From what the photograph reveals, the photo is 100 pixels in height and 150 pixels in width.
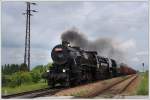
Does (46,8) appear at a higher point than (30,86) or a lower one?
higher

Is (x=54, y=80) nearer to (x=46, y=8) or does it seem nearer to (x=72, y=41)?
(x=72, y=41)

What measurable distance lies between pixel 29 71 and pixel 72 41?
2.23 m

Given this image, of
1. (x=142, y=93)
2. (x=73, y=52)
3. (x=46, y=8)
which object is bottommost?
(x=142, y=93)

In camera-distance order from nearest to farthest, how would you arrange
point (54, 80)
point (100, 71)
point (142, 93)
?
point (142, 93) → point (54, 80) → point (100, 71)

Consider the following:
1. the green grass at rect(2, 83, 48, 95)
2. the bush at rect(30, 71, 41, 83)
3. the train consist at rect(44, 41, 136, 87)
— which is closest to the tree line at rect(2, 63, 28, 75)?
the bush at rect(30, 71, 41, 83)

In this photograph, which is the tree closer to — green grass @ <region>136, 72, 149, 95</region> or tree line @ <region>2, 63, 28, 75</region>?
tree line @ <region>2, 63, 28, 75</region>

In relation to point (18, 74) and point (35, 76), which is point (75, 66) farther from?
point (18, 74)

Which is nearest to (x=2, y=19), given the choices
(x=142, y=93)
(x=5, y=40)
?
(x=5, y=40)

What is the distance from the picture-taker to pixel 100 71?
703 inches

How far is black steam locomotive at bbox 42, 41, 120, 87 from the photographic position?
54.6ft

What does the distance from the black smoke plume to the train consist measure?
0.43 m

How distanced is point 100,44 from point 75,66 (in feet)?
5.98

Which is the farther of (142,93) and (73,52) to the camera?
(73,52)

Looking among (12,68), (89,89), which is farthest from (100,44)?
(12,68)
